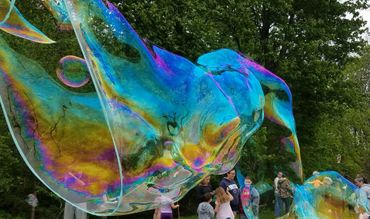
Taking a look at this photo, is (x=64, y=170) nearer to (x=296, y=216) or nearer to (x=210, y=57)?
(x=210, y=57)

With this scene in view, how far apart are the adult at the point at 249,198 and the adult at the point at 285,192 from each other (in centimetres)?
55

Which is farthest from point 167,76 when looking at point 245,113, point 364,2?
point 364,2

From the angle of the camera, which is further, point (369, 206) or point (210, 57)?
point (369, 206)

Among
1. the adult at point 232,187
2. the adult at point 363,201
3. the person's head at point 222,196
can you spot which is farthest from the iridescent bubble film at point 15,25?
the adult at point 363,201

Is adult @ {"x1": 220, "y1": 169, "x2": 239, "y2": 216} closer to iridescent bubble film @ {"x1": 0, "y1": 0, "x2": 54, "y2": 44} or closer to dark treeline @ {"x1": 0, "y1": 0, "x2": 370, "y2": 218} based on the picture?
iridescent bubble film @ {"x1": 0, "y1": 0, "x2": 54, "y2": 44}

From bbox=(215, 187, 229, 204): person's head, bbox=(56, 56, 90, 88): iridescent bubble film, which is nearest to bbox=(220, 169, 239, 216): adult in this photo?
bbox=(215, 187, 229, 204): person's head

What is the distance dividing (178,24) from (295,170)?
9578mm

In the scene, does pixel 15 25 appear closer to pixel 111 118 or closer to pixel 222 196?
pixel 111 118

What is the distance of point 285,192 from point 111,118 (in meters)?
5.24

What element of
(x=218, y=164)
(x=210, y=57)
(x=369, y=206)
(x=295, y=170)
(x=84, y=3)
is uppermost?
(x=84, y=3)

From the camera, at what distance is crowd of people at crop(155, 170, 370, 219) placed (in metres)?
8.72

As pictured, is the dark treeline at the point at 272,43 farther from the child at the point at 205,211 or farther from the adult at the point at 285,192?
the adult at the point at 285,192

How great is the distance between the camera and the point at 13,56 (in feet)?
19.6

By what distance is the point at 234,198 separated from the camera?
959 centimetres
